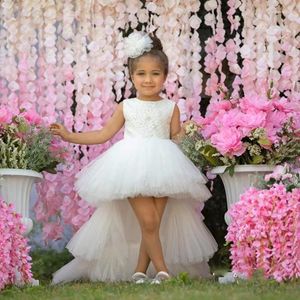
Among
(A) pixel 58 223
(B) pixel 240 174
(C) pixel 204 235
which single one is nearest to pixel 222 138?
(B) pixel 240 174

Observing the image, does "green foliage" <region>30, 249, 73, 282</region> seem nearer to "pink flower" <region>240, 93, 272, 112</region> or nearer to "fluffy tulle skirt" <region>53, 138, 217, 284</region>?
"fluffy tulle skirt" <region>53, 138, 217, 284</region>

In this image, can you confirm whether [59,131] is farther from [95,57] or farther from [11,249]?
[11,249]

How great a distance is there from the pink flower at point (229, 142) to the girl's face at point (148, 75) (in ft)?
1.33

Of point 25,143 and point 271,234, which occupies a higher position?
point 25,143

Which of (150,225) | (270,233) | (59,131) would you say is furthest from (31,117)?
(270,233)

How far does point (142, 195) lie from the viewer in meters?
3.93

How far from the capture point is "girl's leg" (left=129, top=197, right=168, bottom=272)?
3.97m

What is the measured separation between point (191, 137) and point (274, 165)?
42 cm

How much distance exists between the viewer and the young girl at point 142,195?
3.95 m

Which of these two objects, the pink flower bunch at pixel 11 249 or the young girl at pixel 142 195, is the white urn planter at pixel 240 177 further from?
the pink flower bunch at pixel 11 249

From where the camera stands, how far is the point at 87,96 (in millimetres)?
4738

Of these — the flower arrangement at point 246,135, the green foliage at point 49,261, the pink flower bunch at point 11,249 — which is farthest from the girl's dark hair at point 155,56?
the green foliage at point 49,261

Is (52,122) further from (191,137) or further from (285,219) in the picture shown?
(285,219)

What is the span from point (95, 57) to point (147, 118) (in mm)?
750
